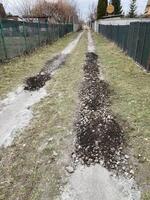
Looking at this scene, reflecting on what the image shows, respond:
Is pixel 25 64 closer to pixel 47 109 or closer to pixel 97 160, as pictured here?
pixel 47 109

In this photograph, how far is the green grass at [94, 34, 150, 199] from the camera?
2.95m

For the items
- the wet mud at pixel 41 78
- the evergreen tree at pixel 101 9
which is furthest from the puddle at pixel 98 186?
the evergreen tree at pixel 101 9

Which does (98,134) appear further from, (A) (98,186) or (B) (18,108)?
(B) (18,108)

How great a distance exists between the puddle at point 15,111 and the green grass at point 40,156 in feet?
0.59

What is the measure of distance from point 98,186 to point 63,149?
2.84 feet

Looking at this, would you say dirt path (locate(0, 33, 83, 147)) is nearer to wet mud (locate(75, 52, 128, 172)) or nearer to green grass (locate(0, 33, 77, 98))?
green grass (locate(0, 33, 77, 98))

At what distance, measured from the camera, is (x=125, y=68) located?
27.3 feet

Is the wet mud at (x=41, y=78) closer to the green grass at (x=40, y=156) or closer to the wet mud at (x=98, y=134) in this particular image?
the green grass at (x=40, y=156)

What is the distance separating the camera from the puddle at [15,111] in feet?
12.3

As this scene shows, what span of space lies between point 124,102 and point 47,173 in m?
2.79

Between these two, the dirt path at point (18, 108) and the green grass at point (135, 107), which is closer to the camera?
the green grass at point (135, 107)

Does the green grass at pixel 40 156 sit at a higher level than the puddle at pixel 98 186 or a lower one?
higher

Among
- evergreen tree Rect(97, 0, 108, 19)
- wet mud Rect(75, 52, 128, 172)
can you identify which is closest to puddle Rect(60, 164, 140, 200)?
wet mud Rect(75, 52, 128, 172)

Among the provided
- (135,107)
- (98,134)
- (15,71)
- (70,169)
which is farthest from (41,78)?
(70,169)
